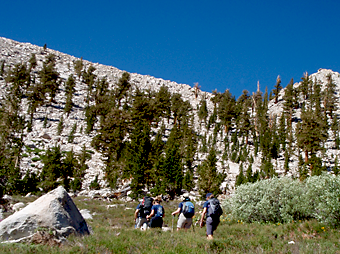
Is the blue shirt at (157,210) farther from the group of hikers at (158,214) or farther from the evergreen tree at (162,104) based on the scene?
the evergreen tree at (162,104)

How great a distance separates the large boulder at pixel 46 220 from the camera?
707 centimetres

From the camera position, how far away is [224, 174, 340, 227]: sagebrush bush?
10.9m

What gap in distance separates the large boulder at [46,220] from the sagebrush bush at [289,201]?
9262 mm

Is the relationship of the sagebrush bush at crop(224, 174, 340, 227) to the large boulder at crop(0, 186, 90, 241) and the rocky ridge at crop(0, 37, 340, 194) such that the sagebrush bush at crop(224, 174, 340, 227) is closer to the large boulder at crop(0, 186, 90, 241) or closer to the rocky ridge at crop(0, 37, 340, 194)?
the large boulder at crop(0, 186, 90, 241)

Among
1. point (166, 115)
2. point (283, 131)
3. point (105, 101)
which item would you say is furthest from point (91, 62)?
point (283, 131)

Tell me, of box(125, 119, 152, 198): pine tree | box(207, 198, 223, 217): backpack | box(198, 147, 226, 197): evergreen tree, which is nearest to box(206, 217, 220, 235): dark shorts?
box(207, 198, 223, 217): backpack

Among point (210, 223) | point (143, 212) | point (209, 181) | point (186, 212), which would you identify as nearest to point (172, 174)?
point (209, 181)

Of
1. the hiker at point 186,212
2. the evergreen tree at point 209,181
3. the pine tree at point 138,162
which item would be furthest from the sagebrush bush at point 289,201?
the pine tree at point 138,162

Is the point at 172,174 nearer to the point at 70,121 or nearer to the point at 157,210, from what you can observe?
the point at 157,210

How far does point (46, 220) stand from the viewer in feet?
24.2

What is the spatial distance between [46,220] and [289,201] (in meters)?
11.2

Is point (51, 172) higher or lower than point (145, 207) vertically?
higher

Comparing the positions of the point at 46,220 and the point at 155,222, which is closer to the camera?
the point at 46,220

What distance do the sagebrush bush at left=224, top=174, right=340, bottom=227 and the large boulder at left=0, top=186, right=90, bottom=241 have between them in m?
9.26
